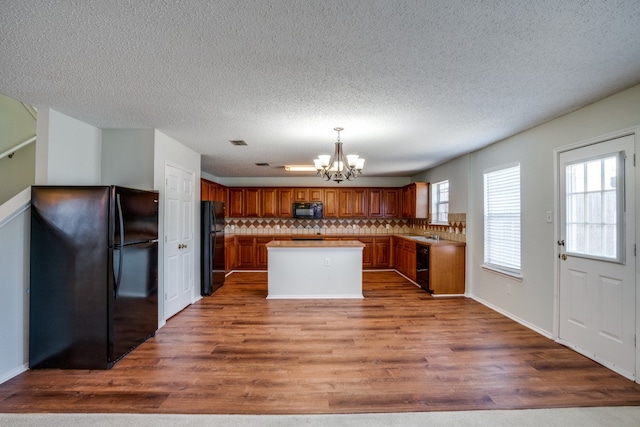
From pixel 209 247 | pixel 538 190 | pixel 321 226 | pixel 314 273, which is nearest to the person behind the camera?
pixel 538 190

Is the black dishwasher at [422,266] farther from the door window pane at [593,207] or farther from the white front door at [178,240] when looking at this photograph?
the white front door at [178,240]

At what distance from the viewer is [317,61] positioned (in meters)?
1.94

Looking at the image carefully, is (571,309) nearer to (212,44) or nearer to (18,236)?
(212,44)

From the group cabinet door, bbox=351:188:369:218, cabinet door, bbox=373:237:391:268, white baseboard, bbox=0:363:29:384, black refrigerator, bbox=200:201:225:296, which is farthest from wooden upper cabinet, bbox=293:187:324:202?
white baseboard, bbox=0:363:29:384

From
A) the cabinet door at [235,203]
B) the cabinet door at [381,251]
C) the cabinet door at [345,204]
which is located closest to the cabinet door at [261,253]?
the cabinet door at [235,203]

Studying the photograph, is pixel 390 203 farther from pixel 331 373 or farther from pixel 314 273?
pixel 331 373

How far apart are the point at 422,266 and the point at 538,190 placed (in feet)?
7.88

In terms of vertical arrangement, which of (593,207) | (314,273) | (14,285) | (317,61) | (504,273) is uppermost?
(317,61)

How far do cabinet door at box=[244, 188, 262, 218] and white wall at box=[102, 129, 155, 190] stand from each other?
3.84 m

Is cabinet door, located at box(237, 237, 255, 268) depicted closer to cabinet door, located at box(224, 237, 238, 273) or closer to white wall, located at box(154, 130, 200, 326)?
cabinet door, located at box(224, 237, 238, 273)

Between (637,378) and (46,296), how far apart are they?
17.0 feet

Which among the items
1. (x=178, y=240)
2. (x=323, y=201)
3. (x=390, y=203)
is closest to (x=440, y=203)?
(x=390, y=203)

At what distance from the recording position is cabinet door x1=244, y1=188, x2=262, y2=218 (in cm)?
734

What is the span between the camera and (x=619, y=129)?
8.16ft
